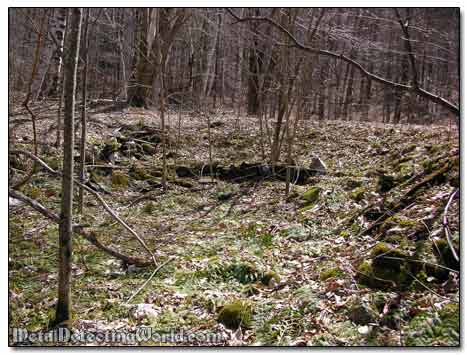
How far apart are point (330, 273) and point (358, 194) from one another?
2.43 meters

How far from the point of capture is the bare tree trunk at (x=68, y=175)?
313 centimetres

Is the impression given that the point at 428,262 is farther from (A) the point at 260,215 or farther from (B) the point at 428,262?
(A) the point at 260,215

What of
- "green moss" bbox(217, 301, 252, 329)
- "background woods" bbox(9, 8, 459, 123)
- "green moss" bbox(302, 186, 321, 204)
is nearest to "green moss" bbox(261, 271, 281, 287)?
"green moss" bbox(217, 301, 252, 329)

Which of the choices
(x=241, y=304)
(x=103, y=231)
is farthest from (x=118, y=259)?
(x=241, y=304)

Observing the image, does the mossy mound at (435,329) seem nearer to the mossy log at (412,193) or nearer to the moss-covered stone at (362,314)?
the moss-covered stone at (362,314)

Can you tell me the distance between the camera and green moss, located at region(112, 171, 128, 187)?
783 cm

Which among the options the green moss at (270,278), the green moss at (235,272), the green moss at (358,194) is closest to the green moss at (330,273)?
the green moss at (270,278)

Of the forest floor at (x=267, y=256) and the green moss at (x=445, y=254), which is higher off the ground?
the green moss at (x=445, y=254)

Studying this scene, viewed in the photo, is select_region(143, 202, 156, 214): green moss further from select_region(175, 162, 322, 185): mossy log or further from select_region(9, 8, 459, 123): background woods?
select_region(9, 8, 459, 123): background woods

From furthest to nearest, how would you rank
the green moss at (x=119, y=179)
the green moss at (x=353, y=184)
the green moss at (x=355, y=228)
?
the green moss at (x=119, y=179) → the green moss at (x=353, y=184) → the green moss at (x=355, y=228)

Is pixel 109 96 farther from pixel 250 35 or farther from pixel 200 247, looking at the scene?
pixel 200 247

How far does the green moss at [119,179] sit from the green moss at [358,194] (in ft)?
12.7

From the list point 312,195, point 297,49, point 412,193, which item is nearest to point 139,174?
point 312,195

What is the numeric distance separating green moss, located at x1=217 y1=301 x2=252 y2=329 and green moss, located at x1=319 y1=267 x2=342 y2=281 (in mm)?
812
